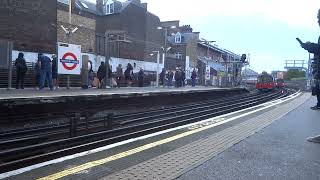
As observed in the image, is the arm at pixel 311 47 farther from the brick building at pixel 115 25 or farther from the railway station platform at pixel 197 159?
the brick building at pixel 115 25

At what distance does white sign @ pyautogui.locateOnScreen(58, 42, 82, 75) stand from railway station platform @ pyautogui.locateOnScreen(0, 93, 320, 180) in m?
9.00

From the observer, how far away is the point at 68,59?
19.3 metres

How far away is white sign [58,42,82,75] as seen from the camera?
62.3ft

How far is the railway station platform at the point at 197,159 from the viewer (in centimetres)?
661

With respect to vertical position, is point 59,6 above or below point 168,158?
above

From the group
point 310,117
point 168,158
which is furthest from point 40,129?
point 310,117

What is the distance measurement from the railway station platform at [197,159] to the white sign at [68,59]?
8996mm

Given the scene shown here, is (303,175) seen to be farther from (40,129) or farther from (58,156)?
(40,129)

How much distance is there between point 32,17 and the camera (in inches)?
1602

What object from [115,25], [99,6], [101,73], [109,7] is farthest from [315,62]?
[99,6]

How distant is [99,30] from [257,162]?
171 ft

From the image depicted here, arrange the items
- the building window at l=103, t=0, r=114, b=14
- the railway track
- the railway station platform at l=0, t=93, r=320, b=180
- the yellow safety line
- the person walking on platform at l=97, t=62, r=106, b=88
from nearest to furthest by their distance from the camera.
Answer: the yellow safety line → the railway station platform at l=0, t=93, r=320, b=180 → the railway track → the person walking on platform at l=97, t=62, r=106, b=88 → the building window at l=103, t=0, r=114, b=14

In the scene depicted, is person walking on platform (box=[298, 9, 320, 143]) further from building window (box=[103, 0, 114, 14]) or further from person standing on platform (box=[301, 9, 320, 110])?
building window (box=[103, 0, 114, 14])

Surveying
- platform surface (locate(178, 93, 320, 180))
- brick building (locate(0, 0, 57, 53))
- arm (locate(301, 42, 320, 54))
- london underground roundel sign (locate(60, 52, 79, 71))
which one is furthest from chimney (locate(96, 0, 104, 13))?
platform surface (locate(178, 93, 320, 180))
